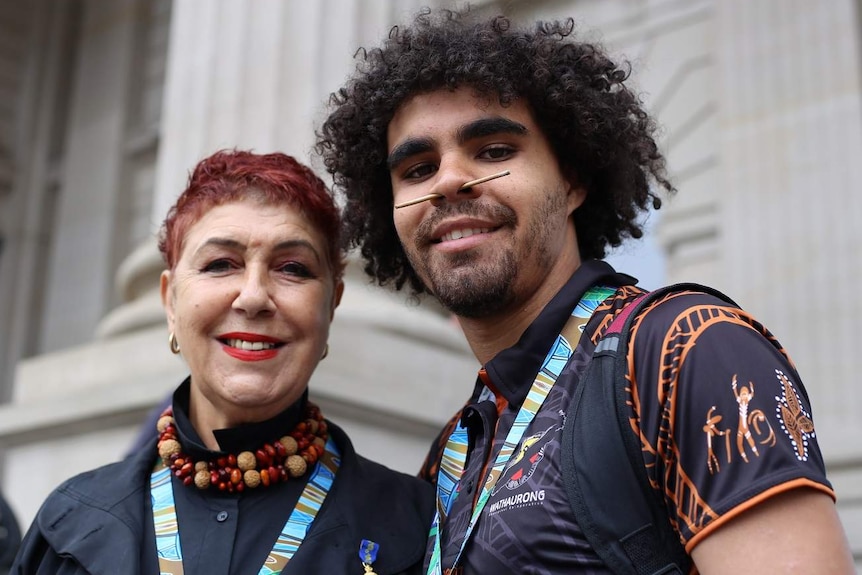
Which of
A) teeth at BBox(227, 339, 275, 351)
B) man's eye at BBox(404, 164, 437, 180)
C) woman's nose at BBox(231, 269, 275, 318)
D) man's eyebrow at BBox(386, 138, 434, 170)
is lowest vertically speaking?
teeth at BBox(227, 339, 275, 351)

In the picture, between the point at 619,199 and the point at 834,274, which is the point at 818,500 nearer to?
the point at 619,199

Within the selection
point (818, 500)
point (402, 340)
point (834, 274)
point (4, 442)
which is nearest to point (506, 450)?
point (818, 500)

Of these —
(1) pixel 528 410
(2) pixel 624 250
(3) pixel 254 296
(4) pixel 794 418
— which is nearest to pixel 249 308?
(3) pixel 254 296

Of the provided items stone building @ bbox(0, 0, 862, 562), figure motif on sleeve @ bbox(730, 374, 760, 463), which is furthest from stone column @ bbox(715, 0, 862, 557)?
figure motif on sleeve @ bbox(730, 374, 760, 463)

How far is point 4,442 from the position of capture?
6.09 m

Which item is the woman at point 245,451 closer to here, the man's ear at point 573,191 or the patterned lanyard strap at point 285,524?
the patterned lanyard strap at point 285,524

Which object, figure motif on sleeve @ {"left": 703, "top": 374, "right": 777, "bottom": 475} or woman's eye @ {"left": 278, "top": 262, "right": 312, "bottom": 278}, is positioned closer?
figure motif on sleeve @ {"left": 703, "top": 374, "right": 777, "bottom": 475}

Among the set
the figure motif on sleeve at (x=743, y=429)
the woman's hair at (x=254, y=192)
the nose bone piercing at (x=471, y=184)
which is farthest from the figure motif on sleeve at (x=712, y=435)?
the woman's hair at (x=254, y=192)

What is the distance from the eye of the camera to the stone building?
5.53 metres

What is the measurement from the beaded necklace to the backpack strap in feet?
3.12

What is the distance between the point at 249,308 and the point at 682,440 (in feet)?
4.43

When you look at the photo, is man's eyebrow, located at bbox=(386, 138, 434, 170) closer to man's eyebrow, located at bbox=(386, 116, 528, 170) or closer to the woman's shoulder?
man's eyebrow, located at bbox=(386, 116, 528, 170)

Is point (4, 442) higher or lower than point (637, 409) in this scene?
lower

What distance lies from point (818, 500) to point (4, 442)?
16.8 feet
